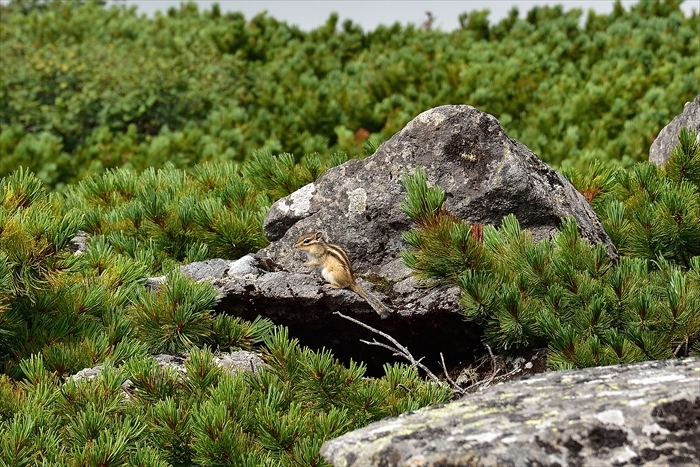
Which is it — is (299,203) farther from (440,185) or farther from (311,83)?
(311,83)

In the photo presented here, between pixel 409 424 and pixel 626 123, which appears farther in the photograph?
pixel 626 123

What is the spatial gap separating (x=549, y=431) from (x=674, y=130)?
6.25m

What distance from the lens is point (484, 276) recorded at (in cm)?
562

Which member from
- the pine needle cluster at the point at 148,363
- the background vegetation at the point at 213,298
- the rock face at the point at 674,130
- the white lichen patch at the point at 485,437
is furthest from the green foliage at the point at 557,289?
the rock face at the point at 674,130

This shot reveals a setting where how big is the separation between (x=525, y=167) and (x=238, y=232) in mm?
2110

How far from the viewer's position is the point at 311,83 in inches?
723

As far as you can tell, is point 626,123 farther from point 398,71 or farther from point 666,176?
point 666,176

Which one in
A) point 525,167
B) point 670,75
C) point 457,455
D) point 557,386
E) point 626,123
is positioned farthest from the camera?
point 670,75

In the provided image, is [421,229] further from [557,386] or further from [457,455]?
[457,455]

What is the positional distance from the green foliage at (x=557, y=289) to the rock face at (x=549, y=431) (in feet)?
5.76

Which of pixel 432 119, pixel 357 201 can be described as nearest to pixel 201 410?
pixel 357 201

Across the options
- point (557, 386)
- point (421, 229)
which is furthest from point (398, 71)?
point (557, 386)

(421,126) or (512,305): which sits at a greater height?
(421,126)

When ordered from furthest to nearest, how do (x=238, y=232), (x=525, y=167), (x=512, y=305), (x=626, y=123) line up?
(x=626, y=123) < (x=238, y=232) < (x=525, y=167) < (x=512, y=305)
